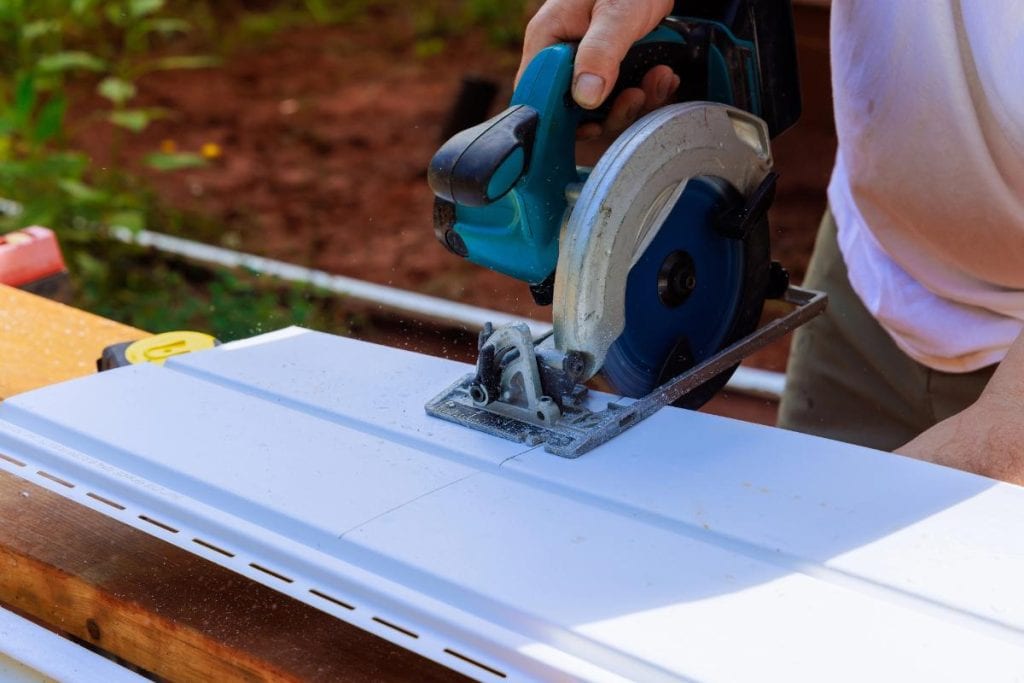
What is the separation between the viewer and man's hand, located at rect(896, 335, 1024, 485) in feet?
3.67

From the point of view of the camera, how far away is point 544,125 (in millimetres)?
1188

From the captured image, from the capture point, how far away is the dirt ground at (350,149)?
394 centimetres

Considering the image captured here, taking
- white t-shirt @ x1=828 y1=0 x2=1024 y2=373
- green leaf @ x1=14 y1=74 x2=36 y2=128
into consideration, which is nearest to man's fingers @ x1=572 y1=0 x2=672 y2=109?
white t-shirt @ x1=828 y1=0 x2=1024 y2=373

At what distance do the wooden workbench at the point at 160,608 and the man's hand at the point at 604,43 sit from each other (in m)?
0.60

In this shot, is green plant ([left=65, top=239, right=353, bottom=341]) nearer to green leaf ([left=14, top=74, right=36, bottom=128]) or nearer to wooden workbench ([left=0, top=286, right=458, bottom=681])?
green leaf ([left=14, top=74, right=36, bottom=128])

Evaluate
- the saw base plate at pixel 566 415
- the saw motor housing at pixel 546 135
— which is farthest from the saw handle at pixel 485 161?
the saw base plate at pixel 566 415

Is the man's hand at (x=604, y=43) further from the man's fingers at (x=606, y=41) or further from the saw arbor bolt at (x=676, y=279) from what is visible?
the saw arbor bolt at (x=676, y=279)

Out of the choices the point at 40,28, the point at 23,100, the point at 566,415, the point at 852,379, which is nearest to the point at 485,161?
the point at 566,415

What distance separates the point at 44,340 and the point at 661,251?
86 cm

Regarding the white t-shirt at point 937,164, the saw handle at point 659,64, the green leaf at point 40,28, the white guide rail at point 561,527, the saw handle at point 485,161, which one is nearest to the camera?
the white guide rail at point 561,527

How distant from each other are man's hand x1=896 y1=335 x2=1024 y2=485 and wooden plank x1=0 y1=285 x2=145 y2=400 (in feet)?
3.42

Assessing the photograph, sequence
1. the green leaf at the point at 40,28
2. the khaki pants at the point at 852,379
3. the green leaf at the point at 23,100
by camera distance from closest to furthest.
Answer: the khaki pants at the point at 852,379, the green leaf at the point at 23,100, the green leaf at the point at 40,28

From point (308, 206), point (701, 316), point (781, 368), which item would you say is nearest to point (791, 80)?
point (701, 316)

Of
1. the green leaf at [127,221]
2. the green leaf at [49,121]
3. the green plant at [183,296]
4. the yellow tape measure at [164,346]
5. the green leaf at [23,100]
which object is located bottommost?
the green plant at [183,296]
